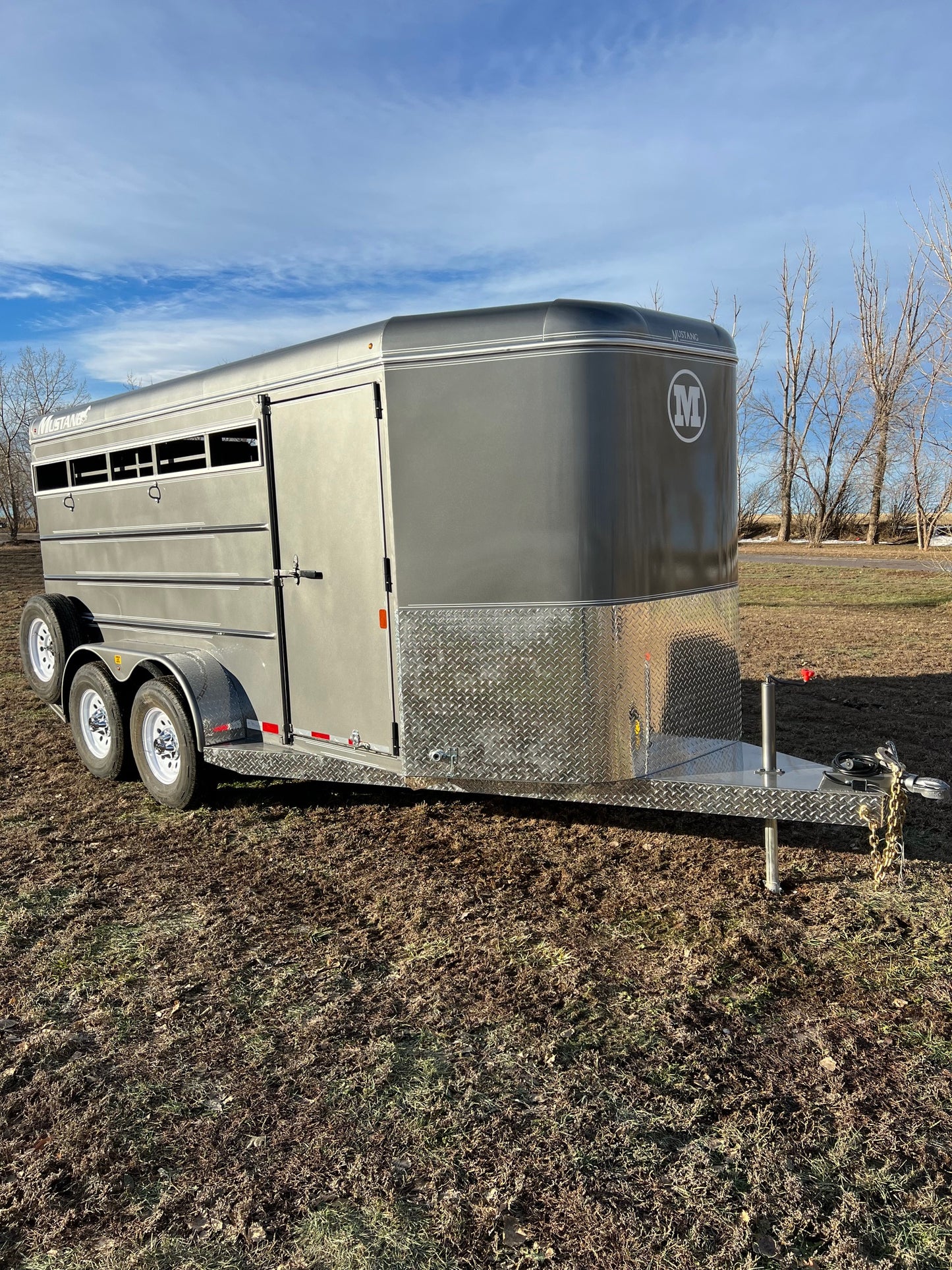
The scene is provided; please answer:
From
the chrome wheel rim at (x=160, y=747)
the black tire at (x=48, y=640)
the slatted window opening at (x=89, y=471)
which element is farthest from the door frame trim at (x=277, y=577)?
the black tire at (x=48, y=640)

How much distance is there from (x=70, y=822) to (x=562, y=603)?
359 cm

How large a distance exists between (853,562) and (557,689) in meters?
23.0

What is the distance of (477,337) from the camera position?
4230mm

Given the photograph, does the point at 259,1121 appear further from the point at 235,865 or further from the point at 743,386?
the point at 743,386

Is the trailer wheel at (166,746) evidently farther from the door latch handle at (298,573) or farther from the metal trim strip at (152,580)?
the door latch handle at (298,573)

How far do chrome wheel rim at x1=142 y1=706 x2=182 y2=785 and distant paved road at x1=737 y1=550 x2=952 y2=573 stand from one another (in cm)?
1739

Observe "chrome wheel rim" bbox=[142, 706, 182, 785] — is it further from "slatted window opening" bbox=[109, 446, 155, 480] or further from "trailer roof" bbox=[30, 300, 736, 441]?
"trailer roof" bbox=[30, 300, 736, 441]

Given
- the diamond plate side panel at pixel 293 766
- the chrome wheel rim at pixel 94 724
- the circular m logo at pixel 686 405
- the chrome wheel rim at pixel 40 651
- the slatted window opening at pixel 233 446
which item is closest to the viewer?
the circular m logo at pixel 686 405

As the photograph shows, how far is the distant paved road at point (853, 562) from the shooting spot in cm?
2219

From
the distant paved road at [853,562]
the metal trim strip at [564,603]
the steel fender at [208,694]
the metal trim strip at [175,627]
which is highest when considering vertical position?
the metal trim strip at [564,603]

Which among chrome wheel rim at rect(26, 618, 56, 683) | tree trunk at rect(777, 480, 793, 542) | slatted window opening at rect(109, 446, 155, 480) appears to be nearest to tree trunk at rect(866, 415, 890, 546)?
tree trunk at rect(777, 480, 793, 542)

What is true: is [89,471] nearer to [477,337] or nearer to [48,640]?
[48,640]

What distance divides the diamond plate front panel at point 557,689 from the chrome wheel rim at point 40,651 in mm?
4473

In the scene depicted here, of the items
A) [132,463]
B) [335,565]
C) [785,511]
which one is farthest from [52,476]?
[785,511]
